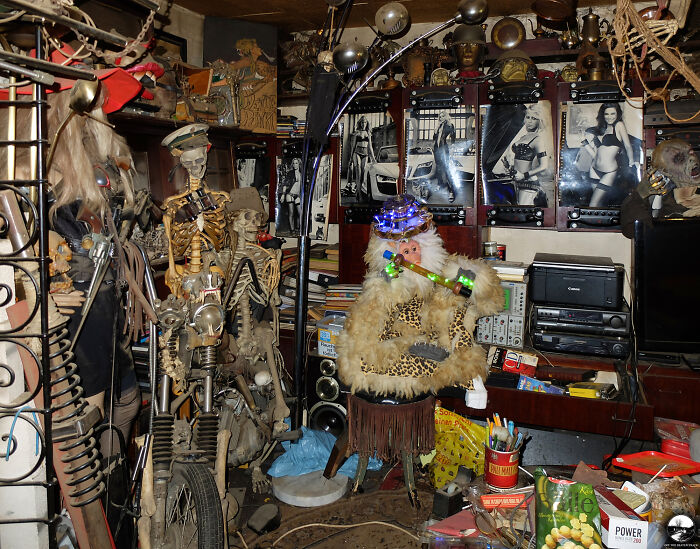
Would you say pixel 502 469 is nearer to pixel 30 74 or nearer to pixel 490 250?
pixel 490 250

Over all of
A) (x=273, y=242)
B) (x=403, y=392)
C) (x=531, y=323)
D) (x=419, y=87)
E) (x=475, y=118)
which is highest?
(x=419, y=87)

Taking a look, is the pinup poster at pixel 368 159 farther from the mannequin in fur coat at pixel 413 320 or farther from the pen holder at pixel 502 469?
the pen holder at pixel 502 469

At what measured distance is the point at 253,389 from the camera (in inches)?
121

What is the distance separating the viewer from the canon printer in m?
3.08

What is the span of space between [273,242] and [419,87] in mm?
1352

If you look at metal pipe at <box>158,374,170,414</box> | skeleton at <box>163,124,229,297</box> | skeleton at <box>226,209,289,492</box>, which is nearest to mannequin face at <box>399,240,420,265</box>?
skeleton at <box>226,209,289,492</box>

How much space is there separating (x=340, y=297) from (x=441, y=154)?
1105 millimetres

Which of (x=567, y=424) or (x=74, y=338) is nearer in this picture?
(x=74, y=338)

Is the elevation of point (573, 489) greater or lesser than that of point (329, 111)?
lesser

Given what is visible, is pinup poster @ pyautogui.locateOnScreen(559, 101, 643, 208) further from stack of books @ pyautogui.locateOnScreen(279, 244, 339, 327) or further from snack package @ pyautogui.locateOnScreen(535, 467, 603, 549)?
snack package @ pyautogui.locateOnScreen(535, 467, 603, 549)

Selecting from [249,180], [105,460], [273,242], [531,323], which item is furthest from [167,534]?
[249,180]

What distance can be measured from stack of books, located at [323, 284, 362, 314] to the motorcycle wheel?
1578mm

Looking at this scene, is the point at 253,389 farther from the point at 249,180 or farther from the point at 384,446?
the point at 249,180

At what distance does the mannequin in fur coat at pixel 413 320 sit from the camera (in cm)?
277
